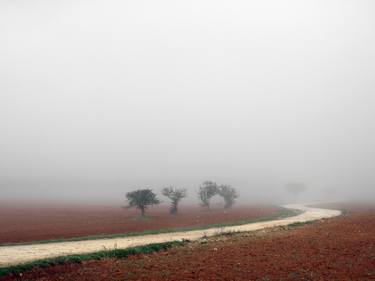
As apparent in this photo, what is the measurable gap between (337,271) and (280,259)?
14.4ft

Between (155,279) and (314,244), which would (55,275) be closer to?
(155,279)

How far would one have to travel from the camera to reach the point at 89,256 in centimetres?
2762

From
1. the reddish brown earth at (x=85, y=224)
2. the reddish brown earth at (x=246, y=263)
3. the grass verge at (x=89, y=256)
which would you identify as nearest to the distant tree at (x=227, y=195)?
the reddish brown earth at (x=85, y=224)

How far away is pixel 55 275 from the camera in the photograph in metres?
23.3

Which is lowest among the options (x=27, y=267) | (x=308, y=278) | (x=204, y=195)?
(x=308, y=278)

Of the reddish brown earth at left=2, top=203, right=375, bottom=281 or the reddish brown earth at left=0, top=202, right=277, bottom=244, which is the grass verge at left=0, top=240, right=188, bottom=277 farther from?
the reddish brown earth at left=0, top=202, right=277, bottom=244

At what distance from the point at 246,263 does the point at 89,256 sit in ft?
38.6

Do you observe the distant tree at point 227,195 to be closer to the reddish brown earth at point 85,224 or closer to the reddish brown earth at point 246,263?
the reddish brown earth at point 85,224

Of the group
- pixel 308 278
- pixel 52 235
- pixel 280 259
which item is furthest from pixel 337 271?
pixel 52 235

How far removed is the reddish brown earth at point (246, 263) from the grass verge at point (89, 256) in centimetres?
77

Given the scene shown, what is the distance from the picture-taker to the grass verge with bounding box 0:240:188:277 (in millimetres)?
23922

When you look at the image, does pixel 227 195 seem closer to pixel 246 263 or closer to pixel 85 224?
pixel 85 224

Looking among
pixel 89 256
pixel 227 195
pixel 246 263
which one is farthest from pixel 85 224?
pixel 227 195

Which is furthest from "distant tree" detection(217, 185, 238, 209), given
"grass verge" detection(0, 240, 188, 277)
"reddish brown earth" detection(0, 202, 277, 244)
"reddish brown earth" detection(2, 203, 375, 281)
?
"reddish brown earth" detection(2, 203, 375, 281)
